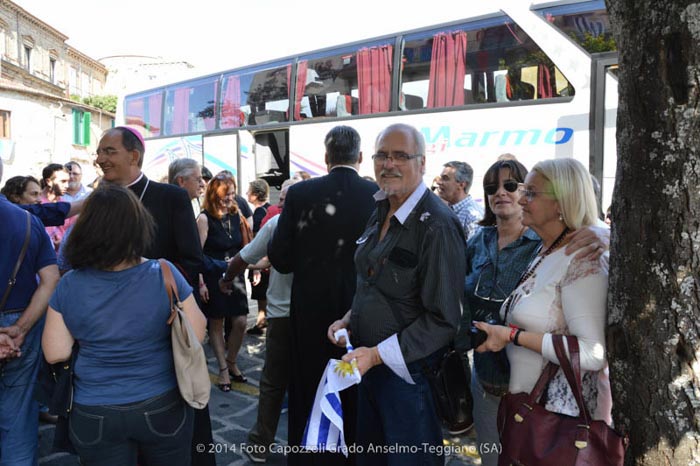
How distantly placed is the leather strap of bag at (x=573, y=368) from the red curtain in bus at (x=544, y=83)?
21.5 ft

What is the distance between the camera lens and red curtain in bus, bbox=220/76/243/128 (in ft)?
40.0

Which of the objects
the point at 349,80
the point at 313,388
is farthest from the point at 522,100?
the point at 313,388

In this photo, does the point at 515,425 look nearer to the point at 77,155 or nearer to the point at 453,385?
the point at 453,385

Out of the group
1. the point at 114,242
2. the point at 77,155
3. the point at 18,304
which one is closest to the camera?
the point at 114,242

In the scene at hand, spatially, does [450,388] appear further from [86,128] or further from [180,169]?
[86,128]

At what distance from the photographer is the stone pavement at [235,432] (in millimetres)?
3621

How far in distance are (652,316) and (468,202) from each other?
320 cm

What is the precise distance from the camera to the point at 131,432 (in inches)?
84.4

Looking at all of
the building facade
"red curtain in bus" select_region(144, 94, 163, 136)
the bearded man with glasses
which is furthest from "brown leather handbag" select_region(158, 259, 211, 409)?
the building facade

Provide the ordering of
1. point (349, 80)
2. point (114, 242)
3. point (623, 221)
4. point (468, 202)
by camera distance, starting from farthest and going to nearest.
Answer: point (349, 80)
point (468, 202)
point (114, 242)
point (623, 221)

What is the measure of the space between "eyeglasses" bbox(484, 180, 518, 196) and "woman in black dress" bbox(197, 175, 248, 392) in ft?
8.96

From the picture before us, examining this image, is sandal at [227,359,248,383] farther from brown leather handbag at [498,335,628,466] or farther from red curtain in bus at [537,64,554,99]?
red curtain in bus at [537,64,554,99]

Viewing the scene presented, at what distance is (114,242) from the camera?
83.1 inches

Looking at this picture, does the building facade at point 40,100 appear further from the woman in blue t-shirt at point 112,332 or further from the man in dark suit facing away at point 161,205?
the woman in blue t-shirt at point 112,332
